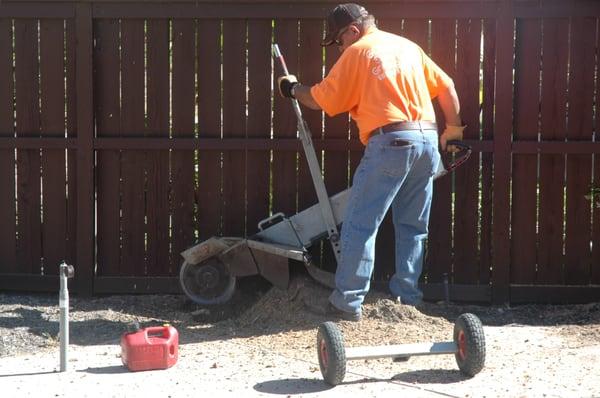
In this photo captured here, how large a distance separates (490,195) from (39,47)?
359 cm

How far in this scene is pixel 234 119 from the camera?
7.55 meters

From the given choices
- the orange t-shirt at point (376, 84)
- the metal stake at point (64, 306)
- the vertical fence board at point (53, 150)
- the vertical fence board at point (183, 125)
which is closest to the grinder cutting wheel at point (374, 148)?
the orange t-shirt at point (376, 84)

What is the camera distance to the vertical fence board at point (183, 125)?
7520 millimetres

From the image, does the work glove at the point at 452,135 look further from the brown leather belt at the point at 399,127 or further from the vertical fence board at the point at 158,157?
the vertical fence board at the point at 158,157

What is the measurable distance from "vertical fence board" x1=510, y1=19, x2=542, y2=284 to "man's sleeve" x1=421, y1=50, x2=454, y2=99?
A: 953 mm

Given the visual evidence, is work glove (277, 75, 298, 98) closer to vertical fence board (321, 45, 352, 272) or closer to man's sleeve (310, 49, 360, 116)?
man's sleeve (310, 49, 360, 116)

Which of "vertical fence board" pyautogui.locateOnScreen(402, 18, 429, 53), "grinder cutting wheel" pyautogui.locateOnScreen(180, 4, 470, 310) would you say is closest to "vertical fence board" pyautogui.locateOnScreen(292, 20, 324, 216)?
"grinder cutting wheel" pyautogui.locateOnScreen(180, 4, 470, 310)

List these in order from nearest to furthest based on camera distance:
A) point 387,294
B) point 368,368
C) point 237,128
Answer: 1. point 368,368
2. point 387,294
3. point 237,128

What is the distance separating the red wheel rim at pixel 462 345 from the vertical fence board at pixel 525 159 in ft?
7.08

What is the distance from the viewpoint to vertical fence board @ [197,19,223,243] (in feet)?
24.6

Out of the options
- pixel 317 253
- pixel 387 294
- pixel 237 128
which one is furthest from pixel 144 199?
pixel 387 294

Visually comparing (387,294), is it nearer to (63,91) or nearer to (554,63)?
(554,63)

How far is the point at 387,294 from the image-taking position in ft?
23.2

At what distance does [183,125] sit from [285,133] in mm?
778
